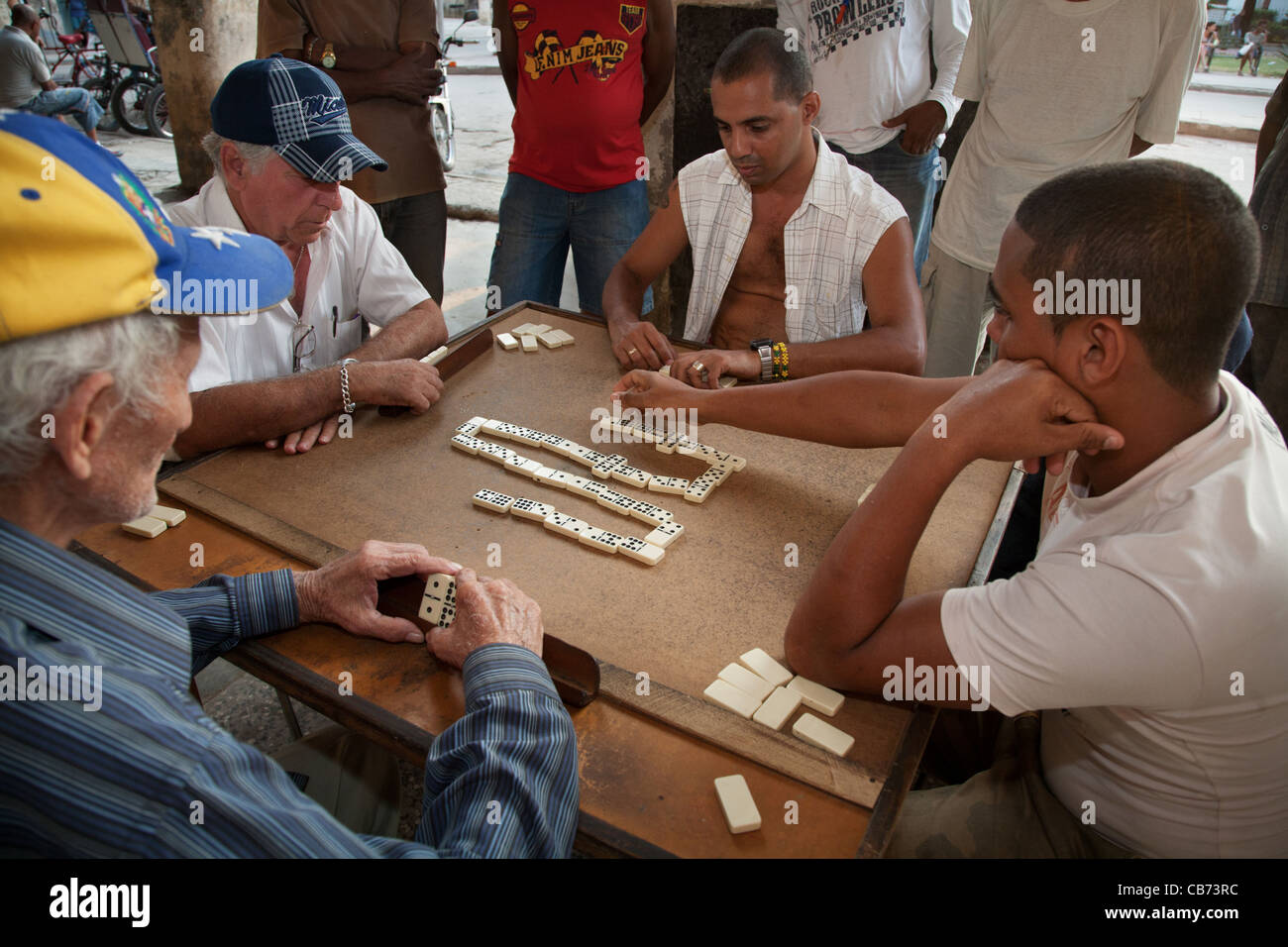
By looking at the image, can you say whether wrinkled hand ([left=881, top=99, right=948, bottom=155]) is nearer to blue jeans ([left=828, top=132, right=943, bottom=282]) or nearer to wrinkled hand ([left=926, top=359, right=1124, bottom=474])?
blue jeans ([left=828, top=132, right=943, bottom=282])

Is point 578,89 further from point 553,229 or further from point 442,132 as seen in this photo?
point 442,132

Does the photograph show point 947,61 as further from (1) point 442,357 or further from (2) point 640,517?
(2) point 640,517

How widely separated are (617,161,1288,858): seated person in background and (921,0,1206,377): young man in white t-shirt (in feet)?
8.07

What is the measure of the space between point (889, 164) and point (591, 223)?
5.02ft

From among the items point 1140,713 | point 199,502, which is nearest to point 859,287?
point 1140,713

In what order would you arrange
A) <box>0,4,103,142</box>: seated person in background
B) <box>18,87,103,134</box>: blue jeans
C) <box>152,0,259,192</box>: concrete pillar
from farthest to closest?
<box>18,87,103,134</box>: blue jeans
<box>0,4,103,142</box>: seated person in background
<box>152,0,259,192</box>: concrete pillar

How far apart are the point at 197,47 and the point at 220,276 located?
285 inches

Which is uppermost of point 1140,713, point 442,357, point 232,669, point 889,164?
point 889,164

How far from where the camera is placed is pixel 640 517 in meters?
2.05

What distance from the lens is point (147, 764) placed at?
1009mm

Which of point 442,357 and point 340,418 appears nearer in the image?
point 340,418

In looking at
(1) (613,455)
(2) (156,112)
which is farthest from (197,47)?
(1) (613,455)

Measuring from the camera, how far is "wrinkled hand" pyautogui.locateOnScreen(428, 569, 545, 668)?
157 centimetres

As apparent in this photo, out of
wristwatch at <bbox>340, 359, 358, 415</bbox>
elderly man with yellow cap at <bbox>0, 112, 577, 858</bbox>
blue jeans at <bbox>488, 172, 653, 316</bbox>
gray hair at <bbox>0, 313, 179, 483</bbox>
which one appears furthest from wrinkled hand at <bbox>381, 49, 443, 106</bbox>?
gray hair at <bbox>0, 313, 179, 483</bbox>
